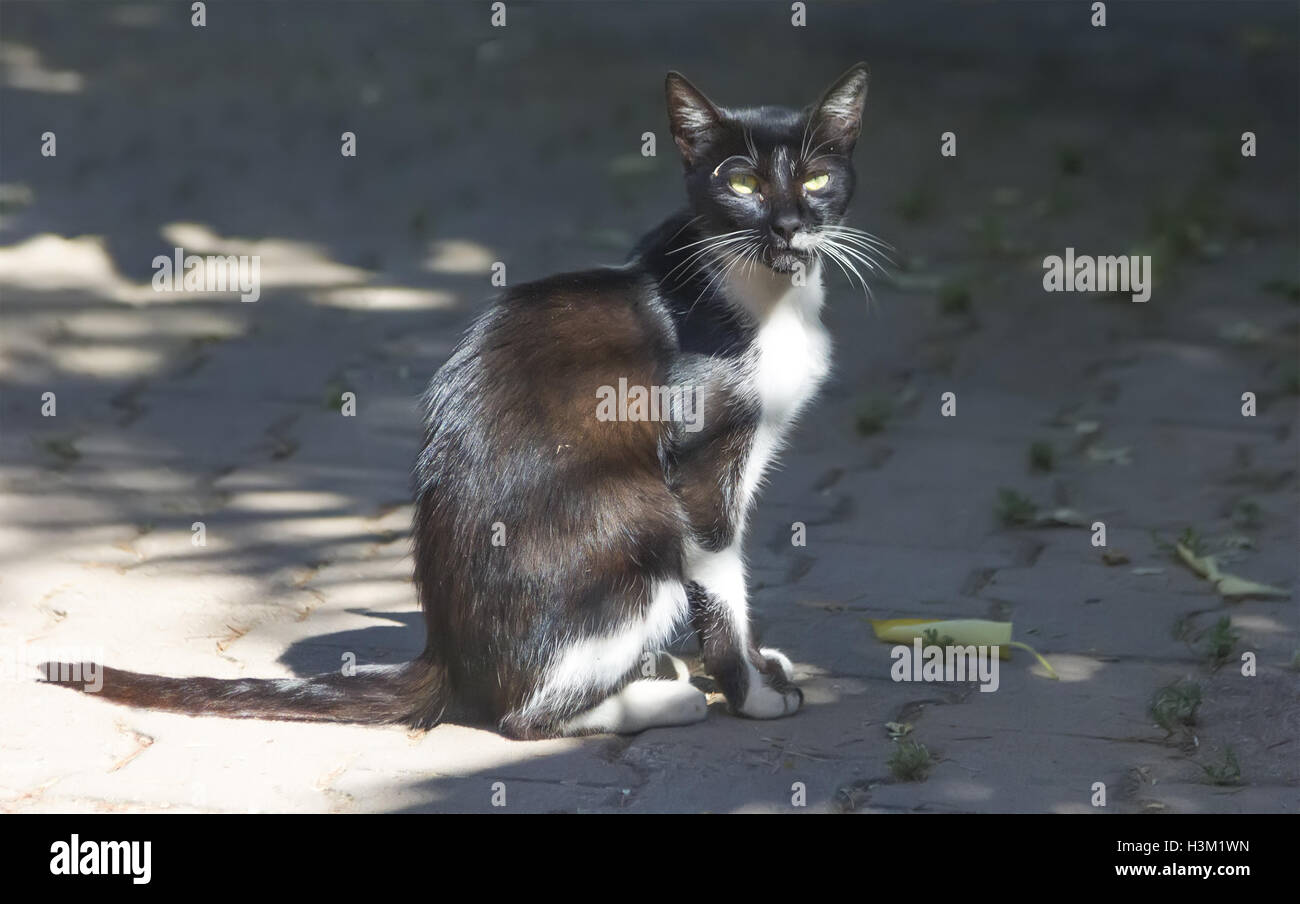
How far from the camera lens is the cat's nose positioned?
3.71m

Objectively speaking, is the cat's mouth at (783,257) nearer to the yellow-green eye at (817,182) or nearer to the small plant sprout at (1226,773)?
the yellow-green eye at (817,182)

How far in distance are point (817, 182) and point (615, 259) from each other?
11.8 feet

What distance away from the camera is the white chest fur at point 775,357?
12.3 feet

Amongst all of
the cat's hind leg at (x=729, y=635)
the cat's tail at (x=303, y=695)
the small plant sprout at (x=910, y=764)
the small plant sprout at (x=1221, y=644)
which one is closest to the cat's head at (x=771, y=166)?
the cat's hind leg at (x=729, y=635)

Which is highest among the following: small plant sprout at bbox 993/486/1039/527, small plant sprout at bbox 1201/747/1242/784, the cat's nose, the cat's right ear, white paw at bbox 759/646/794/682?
the cat's right ear

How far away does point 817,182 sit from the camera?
12.6ft

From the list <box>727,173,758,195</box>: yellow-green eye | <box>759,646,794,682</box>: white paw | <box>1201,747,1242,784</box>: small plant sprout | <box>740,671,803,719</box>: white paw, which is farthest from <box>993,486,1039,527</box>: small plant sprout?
<box>727,173,758,195</box>: yellow-green eye

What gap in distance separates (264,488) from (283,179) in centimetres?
350

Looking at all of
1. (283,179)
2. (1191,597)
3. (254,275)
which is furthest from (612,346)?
(283,179)

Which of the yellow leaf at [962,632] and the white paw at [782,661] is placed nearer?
the white paw at [782,661]

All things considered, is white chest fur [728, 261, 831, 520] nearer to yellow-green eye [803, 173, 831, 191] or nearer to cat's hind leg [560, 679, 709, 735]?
yellow-green eye [803, 173, 831, 191]

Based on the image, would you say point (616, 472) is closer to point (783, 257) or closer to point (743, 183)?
point (783, 257)

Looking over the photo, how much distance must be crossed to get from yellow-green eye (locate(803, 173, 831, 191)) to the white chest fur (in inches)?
8.3

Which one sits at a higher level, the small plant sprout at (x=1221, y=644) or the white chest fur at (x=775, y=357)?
the white chest fur at (x=775, y=357)
